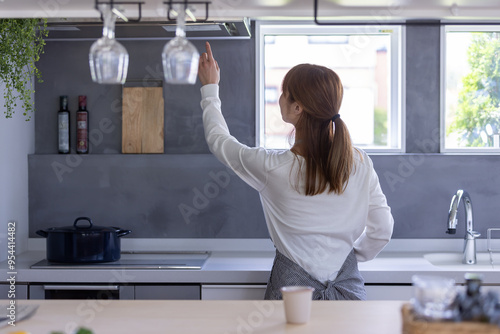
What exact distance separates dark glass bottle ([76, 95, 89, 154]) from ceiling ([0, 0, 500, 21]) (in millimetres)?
1639

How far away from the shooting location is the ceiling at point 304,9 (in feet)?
5.50

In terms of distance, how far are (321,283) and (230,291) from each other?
0.73 m

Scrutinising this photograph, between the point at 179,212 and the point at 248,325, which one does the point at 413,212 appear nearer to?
the point at 179,212

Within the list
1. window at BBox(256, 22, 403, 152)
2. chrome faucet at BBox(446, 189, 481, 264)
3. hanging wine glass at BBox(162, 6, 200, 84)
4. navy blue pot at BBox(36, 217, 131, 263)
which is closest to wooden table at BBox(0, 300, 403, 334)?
hanging wine glass at BBox(162, 6, 200, 84)

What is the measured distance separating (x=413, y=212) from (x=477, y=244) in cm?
37

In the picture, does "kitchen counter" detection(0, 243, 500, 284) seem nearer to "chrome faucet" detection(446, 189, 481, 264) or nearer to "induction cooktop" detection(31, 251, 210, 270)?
"induction cooktop" detection(31, 251, 210, 270)

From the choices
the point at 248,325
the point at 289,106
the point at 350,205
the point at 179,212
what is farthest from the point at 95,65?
the point at 179,212

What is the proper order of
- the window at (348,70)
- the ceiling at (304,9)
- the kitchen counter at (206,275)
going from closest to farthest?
1. the ceiling at (304,9)
2. the kitchen counter at (206,275)
3. the window at (348,70)

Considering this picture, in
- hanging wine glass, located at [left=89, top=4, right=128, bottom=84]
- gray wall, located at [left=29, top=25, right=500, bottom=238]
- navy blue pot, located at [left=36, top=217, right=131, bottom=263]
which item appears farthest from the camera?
gray wall, located at [left=29, top=25, right=500, bottom=238]

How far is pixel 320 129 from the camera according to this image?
2.10m

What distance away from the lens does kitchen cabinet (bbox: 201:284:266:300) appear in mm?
2729

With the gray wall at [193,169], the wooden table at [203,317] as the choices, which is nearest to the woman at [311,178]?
the wooden table at [203,317]

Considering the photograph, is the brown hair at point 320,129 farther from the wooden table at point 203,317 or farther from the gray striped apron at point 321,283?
the wooden table at point 203,317

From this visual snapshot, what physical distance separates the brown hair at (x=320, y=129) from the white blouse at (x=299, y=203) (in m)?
0.04
